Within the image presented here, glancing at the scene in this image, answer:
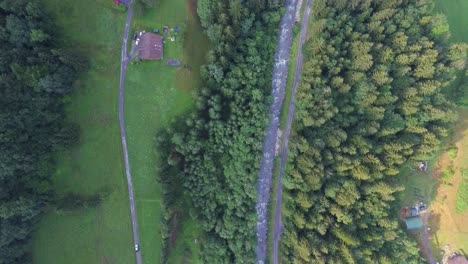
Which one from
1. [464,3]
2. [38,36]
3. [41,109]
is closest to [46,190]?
[41,109]

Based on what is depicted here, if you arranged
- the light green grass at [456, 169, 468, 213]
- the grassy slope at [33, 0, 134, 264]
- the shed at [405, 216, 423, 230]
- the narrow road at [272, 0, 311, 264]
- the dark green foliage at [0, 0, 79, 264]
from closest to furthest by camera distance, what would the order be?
the dark green foliage at [0, 0, 79, 264], the grassy slope at [33, 0, 134, 264], the narrow road at [272, 0, 311, 264], the shed at [405, 216, 423, 230], the light green grass at [456, 169, 468, 213]

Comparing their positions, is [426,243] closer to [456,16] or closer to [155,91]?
[456,16]

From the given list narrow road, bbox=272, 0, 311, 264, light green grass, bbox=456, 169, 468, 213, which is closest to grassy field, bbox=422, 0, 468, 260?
light green grass, bbox=456, 169, 468, 213

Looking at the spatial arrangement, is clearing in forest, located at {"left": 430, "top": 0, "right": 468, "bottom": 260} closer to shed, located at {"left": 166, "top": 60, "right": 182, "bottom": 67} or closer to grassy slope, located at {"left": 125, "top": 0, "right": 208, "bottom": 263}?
grassy slope, located at {"left": 125, "top": 0, "right": 208, "bottom": 263}

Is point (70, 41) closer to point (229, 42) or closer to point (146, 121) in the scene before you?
point (146, 121)

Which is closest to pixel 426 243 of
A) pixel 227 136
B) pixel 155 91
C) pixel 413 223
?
pixel 413 223

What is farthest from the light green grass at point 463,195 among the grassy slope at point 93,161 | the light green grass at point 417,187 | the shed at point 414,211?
the grassy slope at point 93,161

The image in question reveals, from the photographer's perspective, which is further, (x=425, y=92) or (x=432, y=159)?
(x=432, y=159)

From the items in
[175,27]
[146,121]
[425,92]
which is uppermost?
[175,27]
